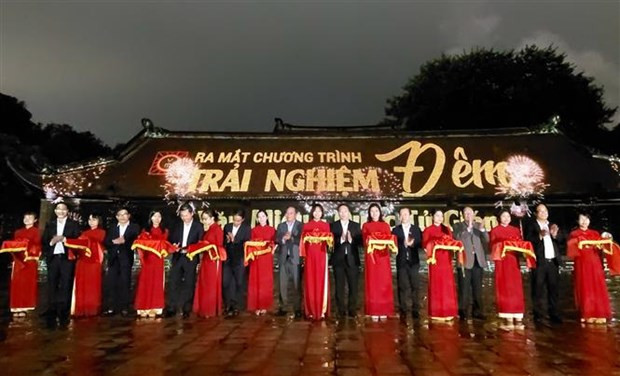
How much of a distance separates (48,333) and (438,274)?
556cm

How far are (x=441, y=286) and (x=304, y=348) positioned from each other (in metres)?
2.95

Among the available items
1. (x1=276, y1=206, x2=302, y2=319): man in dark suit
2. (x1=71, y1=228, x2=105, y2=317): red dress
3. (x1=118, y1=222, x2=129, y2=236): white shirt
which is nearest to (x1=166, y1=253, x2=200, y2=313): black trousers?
(x1=118, y1=222, x2=129, y2=236): white shirt

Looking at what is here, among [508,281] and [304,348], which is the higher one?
[508,281]

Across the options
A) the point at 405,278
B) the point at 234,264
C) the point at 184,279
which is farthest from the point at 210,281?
the point at 405,278

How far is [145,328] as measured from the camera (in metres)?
6.88

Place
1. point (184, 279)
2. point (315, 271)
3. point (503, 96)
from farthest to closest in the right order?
point (503, 96)
point (184, 279)
point (315, 271)

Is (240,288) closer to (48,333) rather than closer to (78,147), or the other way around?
(48,333)

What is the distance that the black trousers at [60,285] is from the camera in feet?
26.2

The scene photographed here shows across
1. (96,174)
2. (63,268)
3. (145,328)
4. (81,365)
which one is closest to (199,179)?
(96,174)

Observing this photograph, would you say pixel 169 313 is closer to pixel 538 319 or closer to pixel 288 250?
pixel 288 250

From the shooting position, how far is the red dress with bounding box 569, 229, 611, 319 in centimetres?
736

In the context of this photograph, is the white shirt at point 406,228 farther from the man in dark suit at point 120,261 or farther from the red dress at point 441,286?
the man in dark suit at point 120,261

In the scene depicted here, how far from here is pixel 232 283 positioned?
888cm

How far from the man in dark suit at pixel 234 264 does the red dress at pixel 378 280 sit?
91.1 inches
